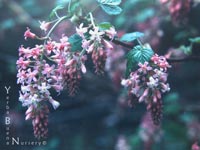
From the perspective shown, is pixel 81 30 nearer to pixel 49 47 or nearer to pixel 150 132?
pixel 49 47

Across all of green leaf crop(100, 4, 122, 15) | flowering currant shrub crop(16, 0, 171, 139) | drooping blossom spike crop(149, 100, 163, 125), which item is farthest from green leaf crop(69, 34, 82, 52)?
drooping blossom spike crop(149, 100, 163, 125)

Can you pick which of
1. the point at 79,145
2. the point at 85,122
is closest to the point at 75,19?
the point at 79,145

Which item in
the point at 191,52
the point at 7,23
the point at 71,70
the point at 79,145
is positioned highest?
the point at 7,23

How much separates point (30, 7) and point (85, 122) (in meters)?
1.06

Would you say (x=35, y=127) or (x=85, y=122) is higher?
(x=85, y=122)

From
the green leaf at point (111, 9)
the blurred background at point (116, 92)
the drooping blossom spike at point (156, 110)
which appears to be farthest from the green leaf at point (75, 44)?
the blurred background at point (116, 92)

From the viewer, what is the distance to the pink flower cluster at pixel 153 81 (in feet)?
4.50

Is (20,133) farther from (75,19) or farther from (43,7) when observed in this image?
(75,19)

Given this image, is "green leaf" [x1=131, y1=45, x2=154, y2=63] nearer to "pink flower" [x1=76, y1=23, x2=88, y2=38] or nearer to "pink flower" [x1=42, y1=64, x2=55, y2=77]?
"pink flower" [x1=76, y1=23, x2=88, y2=38]

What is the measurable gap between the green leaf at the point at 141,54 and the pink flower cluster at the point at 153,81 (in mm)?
14

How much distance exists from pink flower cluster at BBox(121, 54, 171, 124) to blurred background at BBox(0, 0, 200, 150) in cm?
40

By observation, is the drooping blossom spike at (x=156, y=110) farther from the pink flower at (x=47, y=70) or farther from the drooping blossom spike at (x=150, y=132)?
the drooping blossom spike at (x=150, y=132)

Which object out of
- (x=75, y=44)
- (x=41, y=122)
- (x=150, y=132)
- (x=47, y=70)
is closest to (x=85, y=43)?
(x=75, y=44)

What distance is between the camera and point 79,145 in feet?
10.8
